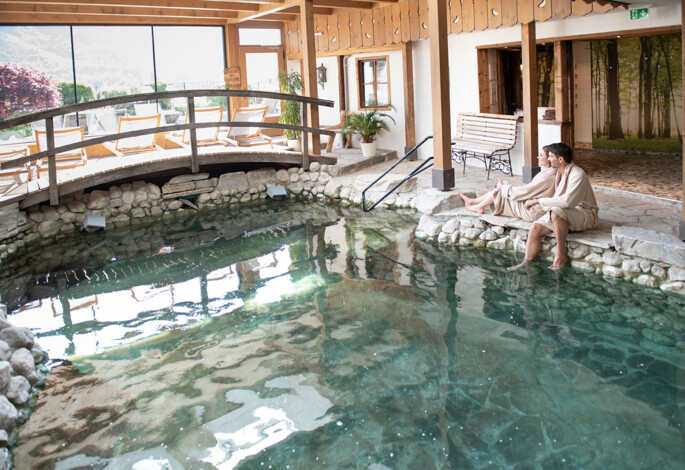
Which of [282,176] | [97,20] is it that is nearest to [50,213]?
[282,176]

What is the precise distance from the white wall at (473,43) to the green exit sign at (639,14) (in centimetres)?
8

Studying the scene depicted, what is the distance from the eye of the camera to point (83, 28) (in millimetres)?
12484

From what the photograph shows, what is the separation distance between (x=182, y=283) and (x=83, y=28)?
8034mm

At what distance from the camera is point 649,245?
5.66 m

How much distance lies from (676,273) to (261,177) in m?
7.30

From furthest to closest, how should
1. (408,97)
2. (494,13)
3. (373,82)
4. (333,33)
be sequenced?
(373,82), (333,33), (408,97), (494,13)

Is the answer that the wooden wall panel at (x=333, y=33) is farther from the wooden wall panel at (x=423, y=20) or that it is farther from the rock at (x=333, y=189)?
the rock at (x=333, y=189)

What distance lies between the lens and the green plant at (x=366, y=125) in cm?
1175

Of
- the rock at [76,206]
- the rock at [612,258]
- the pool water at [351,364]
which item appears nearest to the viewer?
the pool water at [351,364]

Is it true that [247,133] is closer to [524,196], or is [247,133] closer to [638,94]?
[524,196]

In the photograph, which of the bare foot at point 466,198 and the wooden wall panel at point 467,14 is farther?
the wooden wall panel at point 467,14

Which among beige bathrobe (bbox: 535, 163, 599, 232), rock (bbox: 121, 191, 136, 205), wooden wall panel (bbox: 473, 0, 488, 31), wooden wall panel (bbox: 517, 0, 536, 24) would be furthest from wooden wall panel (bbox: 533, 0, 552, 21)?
rock (bbox: 121, 191, 136, 205)

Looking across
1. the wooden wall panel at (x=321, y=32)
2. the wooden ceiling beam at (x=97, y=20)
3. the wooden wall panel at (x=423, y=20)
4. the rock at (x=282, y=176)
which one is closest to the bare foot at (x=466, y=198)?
the wooden wall panel at (x=423, y=20)

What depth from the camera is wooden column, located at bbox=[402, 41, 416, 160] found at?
1151 centimetres
